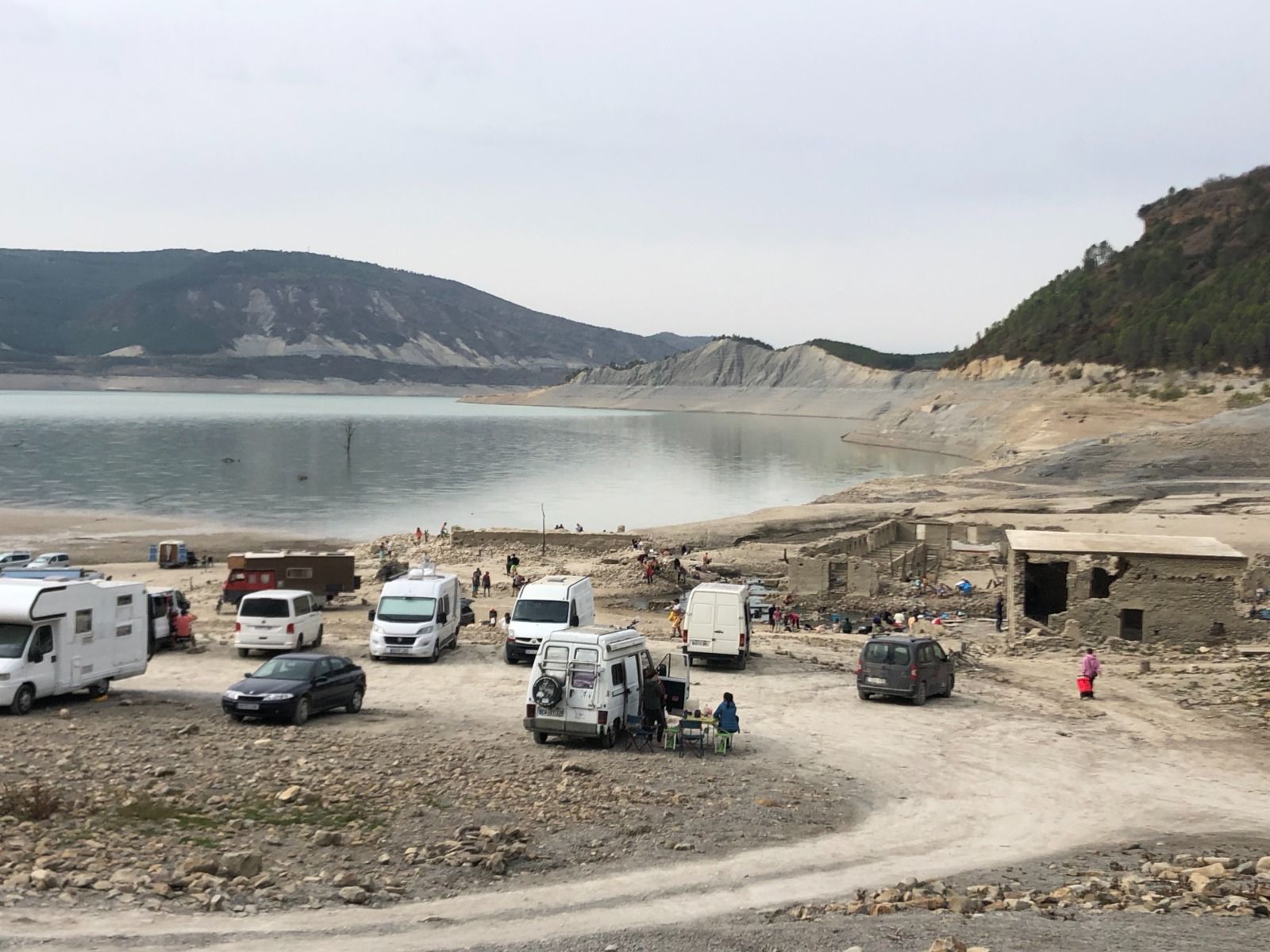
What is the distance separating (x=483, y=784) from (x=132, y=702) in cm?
744

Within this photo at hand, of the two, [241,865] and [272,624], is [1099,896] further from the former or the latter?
[272,624]

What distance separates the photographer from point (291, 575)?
3431 centimetres

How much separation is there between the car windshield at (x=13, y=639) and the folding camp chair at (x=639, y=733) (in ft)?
28.1

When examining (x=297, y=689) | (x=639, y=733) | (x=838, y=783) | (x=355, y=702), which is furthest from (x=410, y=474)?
(x=838, y=783)

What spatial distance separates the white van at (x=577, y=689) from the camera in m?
16.2

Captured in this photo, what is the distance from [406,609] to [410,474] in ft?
281

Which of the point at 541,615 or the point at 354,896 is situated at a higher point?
the point at 541,615

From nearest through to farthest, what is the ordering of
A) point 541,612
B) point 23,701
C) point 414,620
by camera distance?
1. point 23,701
2. point 414,620
3. point 541,612

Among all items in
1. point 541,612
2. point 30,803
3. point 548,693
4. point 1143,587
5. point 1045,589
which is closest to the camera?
point 30,803

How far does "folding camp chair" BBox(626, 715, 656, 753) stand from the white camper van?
826 centimetres

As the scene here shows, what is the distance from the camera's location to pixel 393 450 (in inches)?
5482

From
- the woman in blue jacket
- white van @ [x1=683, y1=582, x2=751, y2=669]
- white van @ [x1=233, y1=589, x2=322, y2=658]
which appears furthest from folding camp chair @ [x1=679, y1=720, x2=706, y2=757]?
white van @ [x1=233, y1=589, x2=322, y2=658]

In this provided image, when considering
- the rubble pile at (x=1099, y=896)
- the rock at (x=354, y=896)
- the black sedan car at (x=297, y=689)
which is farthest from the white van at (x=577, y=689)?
the rock at (x=354, y=896)

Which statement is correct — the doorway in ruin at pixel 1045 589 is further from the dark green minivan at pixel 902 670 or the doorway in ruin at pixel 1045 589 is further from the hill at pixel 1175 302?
the hill at pixel 1175 302
